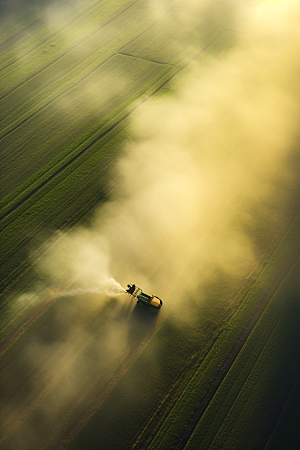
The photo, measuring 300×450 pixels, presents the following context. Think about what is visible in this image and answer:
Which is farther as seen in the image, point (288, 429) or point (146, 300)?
point (146, 300)

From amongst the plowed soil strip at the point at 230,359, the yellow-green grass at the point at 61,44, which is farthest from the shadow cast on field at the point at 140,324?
the yellow-green grass at the point at 61,44

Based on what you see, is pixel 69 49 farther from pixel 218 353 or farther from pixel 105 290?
pixel 218 353

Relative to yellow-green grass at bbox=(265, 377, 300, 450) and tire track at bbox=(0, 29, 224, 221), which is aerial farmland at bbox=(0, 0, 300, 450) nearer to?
yellow-green grass at bbox=(265, 377, 300, 450)

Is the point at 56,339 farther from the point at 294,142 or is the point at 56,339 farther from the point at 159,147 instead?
the point at 294,142

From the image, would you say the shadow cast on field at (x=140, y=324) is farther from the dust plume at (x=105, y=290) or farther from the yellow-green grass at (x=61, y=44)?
the yellow-green grass at (x=61, y=44)

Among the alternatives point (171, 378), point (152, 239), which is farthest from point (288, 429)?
point (152, 239)

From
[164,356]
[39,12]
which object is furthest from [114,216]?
[39,12]
